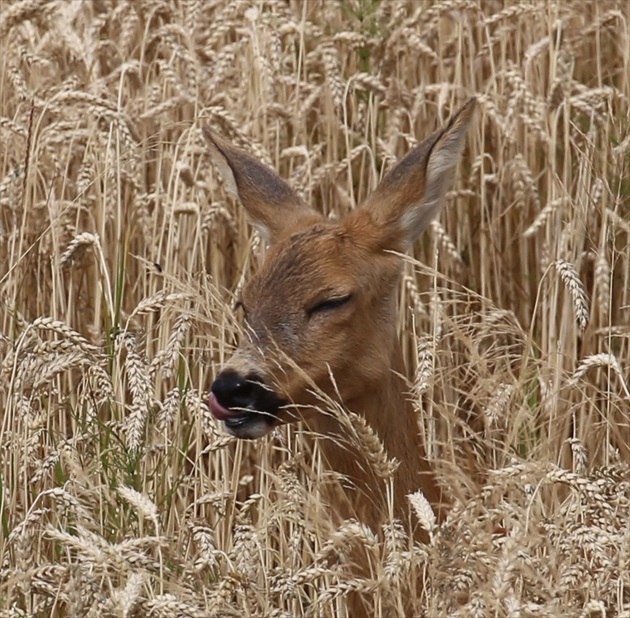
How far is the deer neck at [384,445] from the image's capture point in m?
4.65

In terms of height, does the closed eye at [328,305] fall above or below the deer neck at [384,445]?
above

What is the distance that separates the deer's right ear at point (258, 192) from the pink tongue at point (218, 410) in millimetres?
1154

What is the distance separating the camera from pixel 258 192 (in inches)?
207

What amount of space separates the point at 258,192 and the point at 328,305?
0.79 meters

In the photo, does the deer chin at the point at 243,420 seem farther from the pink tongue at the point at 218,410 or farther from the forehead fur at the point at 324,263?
the forehead fur at the point at 324,263

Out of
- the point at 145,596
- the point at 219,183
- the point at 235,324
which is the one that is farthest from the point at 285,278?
the point at 219,183

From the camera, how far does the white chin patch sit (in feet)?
14.0

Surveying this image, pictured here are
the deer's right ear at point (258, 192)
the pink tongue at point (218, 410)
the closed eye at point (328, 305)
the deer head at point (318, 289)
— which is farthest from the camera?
the deer's right ear at point (258, 192)

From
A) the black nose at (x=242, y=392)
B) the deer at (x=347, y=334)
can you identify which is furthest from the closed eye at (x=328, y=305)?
the black nose at (x=242, y=392)

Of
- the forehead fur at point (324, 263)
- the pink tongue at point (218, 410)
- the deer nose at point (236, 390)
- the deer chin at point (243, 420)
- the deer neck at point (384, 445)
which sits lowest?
the deer neck at point (384, 445)

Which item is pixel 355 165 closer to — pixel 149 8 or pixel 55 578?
pixel 149 8

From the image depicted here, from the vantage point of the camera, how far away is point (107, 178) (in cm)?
570

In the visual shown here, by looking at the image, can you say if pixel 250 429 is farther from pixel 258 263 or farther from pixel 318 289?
pixel 258 263

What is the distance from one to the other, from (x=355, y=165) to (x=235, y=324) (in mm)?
2234
